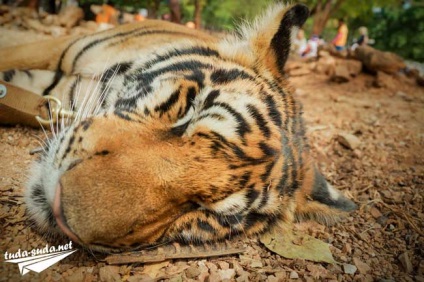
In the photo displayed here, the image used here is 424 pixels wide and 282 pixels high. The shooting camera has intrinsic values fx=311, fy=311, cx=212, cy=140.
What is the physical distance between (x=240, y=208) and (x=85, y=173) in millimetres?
712

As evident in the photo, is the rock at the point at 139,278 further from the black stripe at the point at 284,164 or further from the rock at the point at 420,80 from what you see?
the rock at the point at 420,80

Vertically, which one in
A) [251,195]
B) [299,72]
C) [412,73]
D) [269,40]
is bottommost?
[299,72]

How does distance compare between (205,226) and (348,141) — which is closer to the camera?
(205,226)

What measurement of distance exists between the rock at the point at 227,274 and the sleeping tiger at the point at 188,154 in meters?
0.18

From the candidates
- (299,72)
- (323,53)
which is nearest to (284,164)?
(299,72)

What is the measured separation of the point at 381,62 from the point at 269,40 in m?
5.90

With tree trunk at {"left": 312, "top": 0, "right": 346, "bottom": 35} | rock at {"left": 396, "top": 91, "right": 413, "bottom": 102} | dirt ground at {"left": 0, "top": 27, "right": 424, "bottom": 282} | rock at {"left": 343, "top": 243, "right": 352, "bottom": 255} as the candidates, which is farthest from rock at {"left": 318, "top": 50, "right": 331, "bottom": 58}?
rock at {"left": 343, "top": 243, "right": 352, "bottom": 255}

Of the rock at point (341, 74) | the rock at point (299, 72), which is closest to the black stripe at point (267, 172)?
the rock at point (341, 74)

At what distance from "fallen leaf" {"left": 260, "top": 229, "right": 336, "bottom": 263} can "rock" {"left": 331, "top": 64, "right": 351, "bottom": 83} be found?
5.78 m

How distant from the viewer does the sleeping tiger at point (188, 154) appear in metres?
1.17

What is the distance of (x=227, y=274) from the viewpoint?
1.41 m

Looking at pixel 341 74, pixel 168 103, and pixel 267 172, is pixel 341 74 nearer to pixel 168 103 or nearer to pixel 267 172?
pixel 267 172

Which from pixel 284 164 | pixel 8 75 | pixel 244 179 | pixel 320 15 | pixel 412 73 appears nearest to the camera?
pixel 244 179

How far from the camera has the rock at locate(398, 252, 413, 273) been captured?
1566 millimetres
